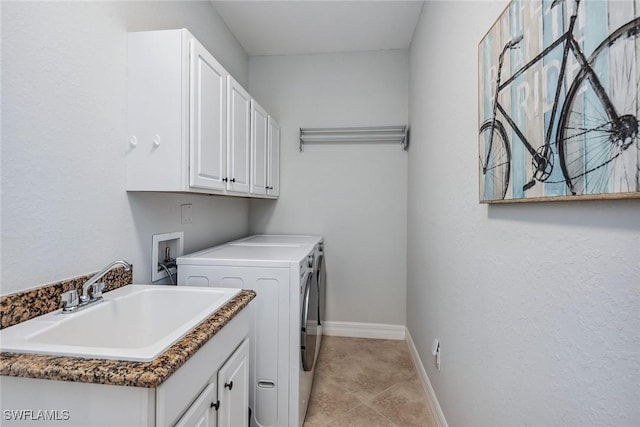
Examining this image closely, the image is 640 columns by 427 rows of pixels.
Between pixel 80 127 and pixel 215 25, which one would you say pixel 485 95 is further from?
pixel 215 25

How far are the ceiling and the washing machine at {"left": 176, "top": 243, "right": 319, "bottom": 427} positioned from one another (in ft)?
6.25

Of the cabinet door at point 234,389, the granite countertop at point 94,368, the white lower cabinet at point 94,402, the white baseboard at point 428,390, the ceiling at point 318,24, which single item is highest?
the ceiling at point 318,24

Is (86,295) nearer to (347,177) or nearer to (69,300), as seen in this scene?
(69,300)

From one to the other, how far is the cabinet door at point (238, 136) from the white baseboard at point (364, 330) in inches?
64.7

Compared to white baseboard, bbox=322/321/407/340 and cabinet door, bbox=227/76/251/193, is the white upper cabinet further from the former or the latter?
white baseboard, bbox=322/321/407/340

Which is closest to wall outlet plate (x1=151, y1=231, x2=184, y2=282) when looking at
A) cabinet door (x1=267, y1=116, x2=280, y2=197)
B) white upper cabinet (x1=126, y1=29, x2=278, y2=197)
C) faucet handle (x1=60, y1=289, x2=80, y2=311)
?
white upper cabinet (x1=126, y1=29, x2=278, y2=197)

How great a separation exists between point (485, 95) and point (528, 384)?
94cm

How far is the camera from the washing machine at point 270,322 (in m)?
1.51

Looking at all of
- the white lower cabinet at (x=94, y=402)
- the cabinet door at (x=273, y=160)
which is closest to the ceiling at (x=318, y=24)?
the cabinet door at (x=273, y=160)

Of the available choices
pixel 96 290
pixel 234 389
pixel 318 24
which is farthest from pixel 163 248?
pixel 318 24

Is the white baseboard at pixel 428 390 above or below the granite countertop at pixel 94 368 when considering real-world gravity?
below

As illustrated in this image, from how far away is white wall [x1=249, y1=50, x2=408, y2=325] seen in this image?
284 cm

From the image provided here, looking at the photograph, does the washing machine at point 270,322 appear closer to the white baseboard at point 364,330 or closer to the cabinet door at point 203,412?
the cabinet door at point 203,412

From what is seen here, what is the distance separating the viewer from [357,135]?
9.37 feet
